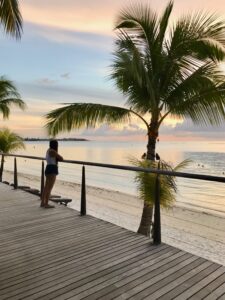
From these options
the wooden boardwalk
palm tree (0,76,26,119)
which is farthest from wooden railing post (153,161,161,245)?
palm tree (0,76,26,119)

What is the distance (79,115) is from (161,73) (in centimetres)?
236

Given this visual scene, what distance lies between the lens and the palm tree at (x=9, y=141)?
19891mm

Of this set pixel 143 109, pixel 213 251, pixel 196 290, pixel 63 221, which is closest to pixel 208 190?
pixel 213 251

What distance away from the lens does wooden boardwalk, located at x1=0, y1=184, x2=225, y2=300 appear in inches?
128

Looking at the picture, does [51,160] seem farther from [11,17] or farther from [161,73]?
[161,73]

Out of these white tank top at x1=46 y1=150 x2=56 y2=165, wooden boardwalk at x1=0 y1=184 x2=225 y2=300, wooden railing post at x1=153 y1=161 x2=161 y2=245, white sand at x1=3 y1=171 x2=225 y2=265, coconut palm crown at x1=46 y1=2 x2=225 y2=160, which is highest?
coconut palm crown at x1=46 y1=2 x2=225 y2=160

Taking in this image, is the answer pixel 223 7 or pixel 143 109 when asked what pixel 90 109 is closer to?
pixel 143 109

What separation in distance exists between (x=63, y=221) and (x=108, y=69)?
452 centimetres

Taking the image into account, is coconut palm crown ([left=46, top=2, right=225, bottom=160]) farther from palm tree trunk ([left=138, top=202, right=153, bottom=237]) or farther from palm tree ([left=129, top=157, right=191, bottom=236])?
palm tree trunk ([left=138, top=202, right=153, bottom=237])

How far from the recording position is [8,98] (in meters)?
21.0

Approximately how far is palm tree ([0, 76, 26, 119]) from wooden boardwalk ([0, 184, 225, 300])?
16.1m

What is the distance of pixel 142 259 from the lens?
13.4ft

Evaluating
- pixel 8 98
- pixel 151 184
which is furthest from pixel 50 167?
pixel 8 98

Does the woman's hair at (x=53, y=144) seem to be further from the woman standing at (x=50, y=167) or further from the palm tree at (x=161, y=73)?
the palm tree at (x=161, y=73)
